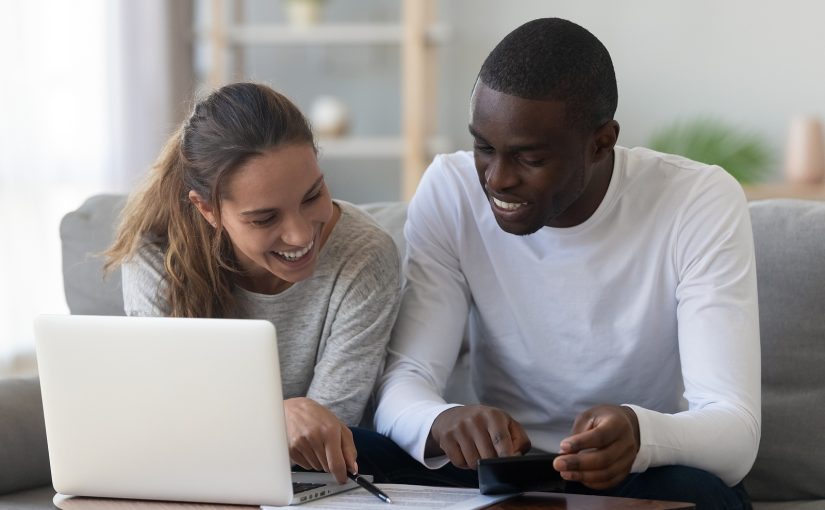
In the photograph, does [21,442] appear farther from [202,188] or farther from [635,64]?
[635,64]

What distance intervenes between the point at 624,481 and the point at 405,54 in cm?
299

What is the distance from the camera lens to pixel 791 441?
1675mm

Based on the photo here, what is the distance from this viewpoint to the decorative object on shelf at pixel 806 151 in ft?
13.0

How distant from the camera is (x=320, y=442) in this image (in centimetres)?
129

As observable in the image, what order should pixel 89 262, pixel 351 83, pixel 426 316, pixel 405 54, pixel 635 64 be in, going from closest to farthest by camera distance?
pixel 426 316
pixel 89 262
pixel 405 54
pixel 635 64
pixel 351 83

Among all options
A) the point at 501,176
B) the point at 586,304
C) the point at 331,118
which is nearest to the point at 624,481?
the point at 586,304

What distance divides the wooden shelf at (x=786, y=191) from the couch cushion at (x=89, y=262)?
250 cm

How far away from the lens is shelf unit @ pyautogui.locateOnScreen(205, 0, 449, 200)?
13.3 ft

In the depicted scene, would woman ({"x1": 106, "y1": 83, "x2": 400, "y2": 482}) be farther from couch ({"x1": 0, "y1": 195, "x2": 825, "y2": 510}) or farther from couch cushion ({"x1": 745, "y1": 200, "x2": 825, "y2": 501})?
couch cushion ({"x1": 745, "y1": 200, "x2": 825, "y2": 501})

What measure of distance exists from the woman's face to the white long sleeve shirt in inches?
7.7

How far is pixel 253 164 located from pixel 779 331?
848 millimetres

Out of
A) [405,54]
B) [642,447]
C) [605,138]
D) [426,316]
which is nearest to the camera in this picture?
[642,447]

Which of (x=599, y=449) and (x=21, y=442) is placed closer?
(x=599, y=449)

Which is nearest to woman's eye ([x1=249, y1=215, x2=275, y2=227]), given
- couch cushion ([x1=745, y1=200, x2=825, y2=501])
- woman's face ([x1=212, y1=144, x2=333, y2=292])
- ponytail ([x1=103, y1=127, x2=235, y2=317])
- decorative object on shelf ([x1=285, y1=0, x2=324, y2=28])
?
woman's face ([x1=212, y1=144, x2=333, y2=292])
